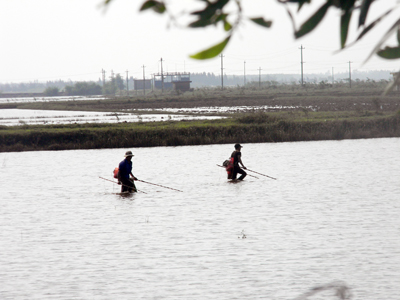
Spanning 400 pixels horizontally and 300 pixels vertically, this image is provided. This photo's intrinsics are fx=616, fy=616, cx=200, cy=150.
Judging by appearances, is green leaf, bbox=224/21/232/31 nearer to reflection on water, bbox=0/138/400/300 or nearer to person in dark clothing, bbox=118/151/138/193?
reflection on water, bbox=0/138/400/300

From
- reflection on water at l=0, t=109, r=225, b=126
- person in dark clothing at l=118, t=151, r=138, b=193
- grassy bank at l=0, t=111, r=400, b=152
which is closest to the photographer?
person in dark clothing at l=118, t=151, r=138, b=193

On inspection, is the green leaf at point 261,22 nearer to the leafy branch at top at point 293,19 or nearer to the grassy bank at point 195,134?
the leafy branch at top at point 293,19

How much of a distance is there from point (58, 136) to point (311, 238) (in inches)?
926

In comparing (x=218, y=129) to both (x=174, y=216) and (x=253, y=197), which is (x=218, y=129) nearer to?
(x=253, y=197)

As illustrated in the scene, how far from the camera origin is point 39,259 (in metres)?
12.1

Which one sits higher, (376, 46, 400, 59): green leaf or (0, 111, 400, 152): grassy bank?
(376, 46, 400, 59): green leaf

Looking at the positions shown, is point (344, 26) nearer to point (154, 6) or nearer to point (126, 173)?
point (154, 6)

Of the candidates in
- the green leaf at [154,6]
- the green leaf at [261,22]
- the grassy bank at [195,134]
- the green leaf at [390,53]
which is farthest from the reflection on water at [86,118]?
the green leaf at [390,53]

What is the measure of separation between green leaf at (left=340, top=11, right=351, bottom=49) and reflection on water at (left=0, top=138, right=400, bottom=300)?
327 inches

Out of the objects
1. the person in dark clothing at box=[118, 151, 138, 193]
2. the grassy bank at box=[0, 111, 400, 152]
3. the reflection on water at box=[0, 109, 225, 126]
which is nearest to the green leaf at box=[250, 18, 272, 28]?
the person in dark clothing at box=[118, 151, 138, 193]

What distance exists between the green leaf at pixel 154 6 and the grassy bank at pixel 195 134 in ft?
107

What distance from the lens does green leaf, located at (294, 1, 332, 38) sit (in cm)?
161

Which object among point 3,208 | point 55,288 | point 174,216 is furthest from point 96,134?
point 55,288

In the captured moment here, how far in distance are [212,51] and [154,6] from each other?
209mm
